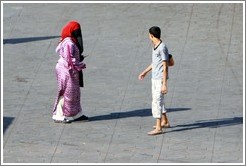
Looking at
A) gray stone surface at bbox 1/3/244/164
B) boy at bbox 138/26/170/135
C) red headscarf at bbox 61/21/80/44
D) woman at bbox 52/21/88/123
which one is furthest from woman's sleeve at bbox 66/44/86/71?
boy at bbox 138/26/170/135

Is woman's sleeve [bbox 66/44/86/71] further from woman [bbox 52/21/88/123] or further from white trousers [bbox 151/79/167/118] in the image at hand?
white trousers [bbox 151/79/167/118]

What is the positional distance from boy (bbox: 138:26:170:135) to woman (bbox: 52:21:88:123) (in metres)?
1.07

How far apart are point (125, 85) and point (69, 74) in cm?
171

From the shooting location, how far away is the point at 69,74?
46.9 feet

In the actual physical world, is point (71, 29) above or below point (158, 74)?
above

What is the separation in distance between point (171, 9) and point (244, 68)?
3802 mm

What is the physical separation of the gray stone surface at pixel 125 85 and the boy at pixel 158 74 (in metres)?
0.26

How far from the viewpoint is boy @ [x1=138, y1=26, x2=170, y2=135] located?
13.6m

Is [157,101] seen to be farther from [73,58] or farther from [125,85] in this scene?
[125,85]

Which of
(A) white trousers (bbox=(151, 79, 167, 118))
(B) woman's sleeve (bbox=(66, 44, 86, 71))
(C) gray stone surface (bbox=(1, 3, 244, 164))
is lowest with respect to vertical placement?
(C) gray stone surface (bbox=(1, 3, 244, 164))

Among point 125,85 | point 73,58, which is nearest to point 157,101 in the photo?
point 73,58

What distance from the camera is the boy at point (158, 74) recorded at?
44.6 feet

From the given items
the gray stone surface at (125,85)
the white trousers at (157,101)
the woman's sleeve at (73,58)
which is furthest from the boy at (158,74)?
the woman's sleeve at (73,58)

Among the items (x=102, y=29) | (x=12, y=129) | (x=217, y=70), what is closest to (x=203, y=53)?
(x=217, y=70)
